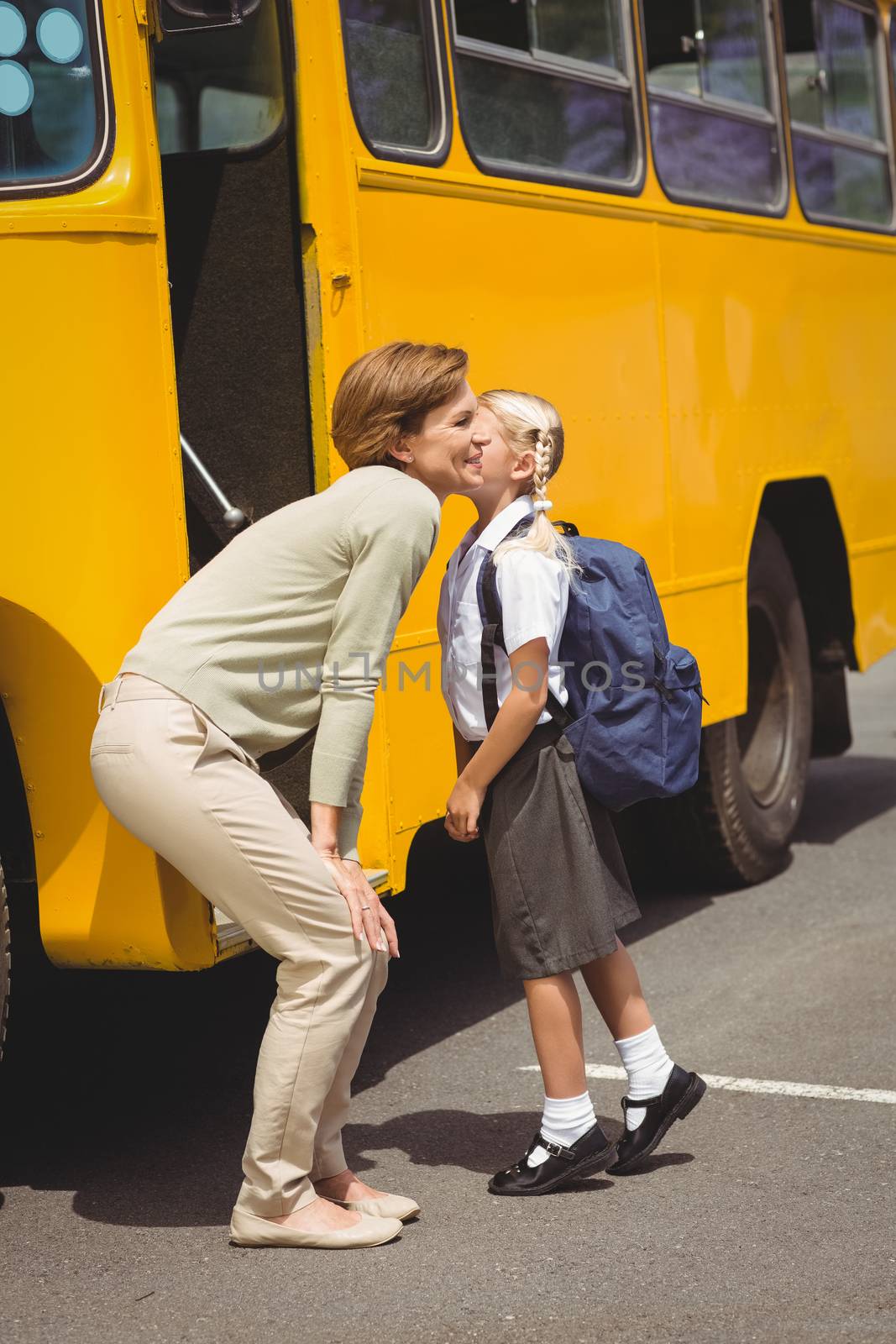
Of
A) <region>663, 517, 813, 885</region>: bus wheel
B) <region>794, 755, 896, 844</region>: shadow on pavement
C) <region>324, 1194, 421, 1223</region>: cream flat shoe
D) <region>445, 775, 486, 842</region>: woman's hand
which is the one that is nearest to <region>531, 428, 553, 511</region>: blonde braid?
<region>445, 775, 486, 842</region>: woman's hand

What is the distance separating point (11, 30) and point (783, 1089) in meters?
2.94

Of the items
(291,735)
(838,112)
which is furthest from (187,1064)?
(838,112)

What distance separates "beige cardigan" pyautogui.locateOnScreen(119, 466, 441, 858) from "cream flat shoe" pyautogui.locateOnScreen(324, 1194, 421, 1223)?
0.77 metres

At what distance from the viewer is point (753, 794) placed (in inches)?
260

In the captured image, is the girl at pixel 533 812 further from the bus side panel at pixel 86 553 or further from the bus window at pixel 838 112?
the bus window at pixel 838 112

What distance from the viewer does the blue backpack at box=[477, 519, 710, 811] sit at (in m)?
3.70

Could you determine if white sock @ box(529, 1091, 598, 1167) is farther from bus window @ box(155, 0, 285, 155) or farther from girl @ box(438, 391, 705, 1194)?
bus window @ box(155, 0, 285, 155)

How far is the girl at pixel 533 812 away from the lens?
144 inches

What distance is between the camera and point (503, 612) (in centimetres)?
361

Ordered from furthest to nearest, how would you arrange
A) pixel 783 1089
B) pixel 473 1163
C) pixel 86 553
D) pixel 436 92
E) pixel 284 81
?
pixel 436 92
pixel 783 1089
pixel 284 81
pixel 473 1163
pixel 86 553

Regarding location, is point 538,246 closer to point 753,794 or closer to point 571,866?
point 571,866

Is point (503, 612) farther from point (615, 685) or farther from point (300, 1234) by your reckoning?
point (300, 1234)

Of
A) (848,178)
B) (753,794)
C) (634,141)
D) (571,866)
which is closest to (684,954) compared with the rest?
(753,794)

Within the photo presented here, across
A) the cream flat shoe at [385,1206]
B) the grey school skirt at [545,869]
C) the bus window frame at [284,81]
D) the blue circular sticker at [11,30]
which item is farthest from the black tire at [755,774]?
the blue circular sticker at [11,30]
